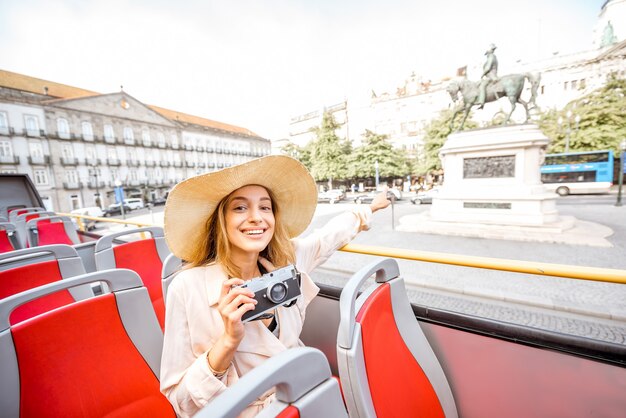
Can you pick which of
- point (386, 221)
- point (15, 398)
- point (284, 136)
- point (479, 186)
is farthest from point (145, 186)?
point (15, 398)

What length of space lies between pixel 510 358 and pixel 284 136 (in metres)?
59.9

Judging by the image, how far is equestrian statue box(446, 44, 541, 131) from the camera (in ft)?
32.1

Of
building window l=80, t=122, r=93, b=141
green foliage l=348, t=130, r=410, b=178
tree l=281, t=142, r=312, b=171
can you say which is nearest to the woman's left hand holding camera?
green foliage l=348, t=130, r=410, b=178

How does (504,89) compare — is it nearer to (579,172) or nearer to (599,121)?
(579,172)

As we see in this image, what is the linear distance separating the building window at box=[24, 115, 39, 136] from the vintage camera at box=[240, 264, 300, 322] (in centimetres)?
4155

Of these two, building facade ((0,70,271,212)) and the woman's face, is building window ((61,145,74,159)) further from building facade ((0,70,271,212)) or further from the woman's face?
the woman's face

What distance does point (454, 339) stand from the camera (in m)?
1.61

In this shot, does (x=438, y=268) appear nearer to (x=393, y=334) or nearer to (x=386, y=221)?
(x=393, y=334)

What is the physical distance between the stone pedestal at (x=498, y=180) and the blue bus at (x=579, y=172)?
1422cm

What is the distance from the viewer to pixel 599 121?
73.5 feet

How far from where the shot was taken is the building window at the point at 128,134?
36.3m

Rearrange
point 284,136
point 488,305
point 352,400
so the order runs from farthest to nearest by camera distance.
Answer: point 284,136, point 488,305, point 352,400

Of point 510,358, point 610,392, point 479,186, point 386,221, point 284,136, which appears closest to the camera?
point 610,392

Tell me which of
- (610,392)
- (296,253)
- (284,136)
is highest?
(284,136)
